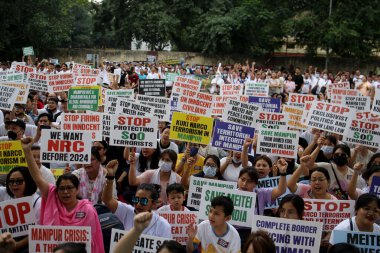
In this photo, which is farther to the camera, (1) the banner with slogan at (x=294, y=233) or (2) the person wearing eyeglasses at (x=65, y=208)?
(1) the banner with slogan at (x=294, y=233)

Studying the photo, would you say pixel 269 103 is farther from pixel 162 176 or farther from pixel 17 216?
pixel 17 216

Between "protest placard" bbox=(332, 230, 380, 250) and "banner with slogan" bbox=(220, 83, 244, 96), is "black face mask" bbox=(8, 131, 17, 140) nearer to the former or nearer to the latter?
"protest placard" bbox=(332, 230, 380, 250)

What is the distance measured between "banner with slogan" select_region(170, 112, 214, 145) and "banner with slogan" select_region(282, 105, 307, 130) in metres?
2.78

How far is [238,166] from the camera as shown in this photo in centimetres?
772

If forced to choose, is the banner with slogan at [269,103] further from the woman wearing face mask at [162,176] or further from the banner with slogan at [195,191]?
the banner with slogan at [195,191]

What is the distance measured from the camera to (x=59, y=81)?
43.6ft

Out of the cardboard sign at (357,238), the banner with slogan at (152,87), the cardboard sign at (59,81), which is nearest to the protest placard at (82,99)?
the cardboard sign at (59,81)

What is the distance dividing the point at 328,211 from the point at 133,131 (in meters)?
3.08

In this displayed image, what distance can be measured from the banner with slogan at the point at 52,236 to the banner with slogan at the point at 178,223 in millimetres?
1060

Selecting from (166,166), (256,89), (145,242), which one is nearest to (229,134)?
(166,166)

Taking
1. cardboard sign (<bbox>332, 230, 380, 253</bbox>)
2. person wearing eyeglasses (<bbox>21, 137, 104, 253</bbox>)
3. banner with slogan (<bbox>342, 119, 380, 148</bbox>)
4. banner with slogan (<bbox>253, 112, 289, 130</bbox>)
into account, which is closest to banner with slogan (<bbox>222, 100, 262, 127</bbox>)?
banner with slogan (<bbox>253, 112, 289, 130</bbox>)

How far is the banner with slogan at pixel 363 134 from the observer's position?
866cm

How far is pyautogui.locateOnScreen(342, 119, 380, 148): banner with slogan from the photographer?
28.4 feet

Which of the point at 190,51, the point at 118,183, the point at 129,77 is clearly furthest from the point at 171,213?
the point at 190,51
